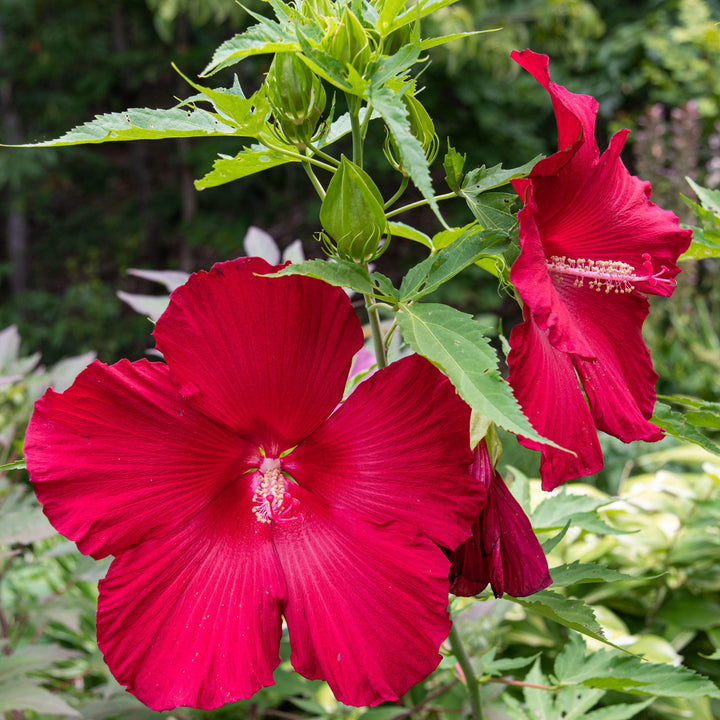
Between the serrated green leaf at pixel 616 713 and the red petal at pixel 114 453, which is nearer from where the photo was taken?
the red petal at pixel 114 453

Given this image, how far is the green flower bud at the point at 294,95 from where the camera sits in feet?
1.83

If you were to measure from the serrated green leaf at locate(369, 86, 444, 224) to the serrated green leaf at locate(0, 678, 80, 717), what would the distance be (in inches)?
29.9

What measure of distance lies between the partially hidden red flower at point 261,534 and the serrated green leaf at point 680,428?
23 cm

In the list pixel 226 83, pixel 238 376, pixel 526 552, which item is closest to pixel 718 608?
pixel 526 552

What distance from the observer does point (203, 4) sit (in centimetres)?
367

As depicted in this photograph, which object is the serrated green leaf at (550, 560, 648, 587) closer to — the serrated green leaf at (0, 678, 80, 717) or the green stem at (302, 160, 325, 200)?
the green stem at (302, 160, 325, 200)

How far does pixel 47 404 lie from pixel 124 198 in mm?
6277

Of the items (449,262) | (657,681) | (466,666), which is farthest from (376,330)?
(657,681)

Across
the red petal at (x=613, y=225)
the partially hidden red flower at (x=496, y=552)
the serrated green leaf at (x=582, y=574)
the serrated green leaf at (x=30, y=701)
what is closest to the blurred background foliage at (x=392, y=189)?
the serrated green leaf at (x=30, y=701)

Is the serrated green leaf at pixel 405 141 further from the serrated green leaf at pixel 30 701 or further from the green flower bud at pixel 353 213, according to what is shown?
the serrated green leaf at pixel 30 701

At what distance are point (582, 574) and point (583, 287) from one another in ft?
0.88

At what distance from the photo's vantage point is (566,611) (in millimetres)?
644

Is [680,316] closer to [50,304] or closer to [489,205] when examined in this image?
[489,205]

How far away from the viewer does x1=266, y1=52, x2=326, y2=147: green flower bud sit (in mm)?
559
